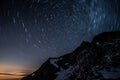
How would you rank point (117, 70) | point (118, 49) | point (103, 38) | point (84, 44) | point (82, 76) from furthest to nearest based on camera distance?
1. point (103, 38)
2. point (84, 44)
3. point (118, 49)
4. point (82, 76)
5. point (117, 70)

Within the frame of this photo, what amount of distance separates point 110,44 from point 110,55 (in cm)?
463

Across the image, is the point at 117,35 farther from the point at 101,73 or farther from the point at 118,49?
the point at 101,73

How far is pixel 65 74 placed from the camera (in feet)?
132

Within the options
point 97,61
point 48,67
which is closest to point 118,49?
point 97,61

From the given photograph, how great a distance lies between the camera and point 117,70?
34.9 meters

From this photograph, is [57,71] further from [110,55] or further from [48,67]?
[110,55]

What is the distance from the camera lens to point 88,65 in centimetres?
4288

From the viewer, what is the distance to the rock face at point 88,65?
35.8 metres

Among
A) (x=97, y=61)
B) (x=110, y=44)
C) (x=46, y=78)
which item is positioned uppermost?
(x=110, y=44)

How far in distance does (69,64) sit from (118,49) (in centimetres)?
1099

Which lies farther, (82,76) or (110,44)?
(110,44)

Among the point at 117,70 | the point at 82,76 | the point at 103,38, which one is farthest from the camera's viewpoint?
the point at 103,38

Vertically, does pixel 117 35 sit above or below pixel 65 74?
above

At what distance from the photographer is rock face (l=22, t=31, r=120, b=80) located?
35812 millimetres
